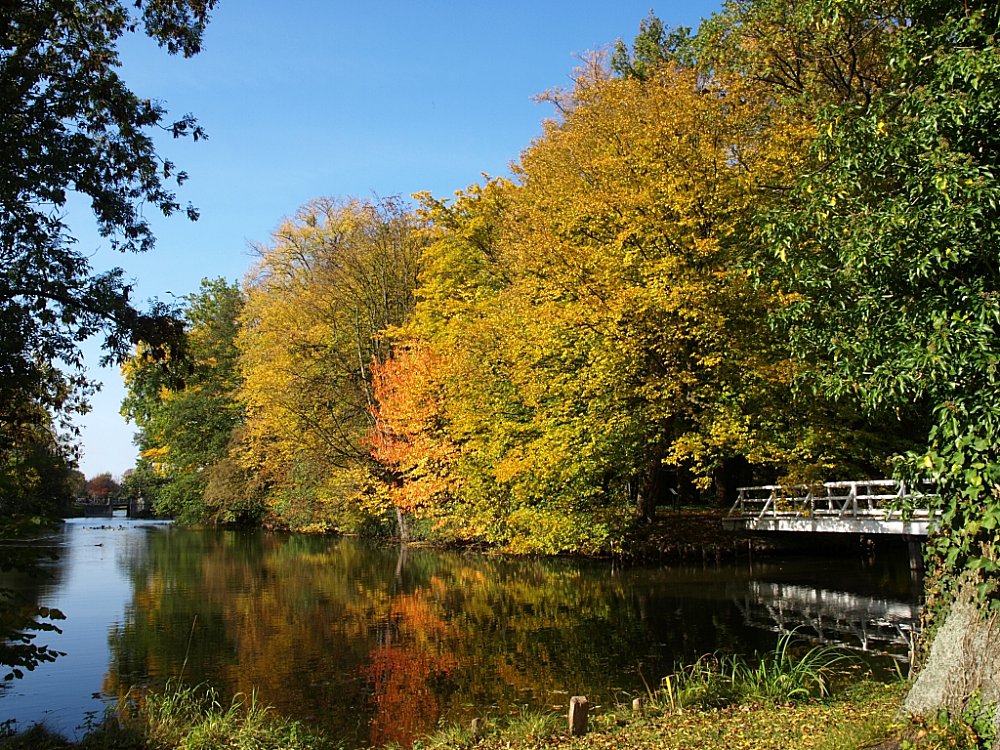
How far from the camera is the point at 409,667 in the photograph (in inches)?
465

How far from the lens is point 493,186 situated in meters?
31.4

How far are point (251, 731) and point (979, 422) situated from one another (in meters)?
6.69

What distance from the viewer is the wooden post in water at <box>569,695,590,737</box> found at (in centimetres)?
723

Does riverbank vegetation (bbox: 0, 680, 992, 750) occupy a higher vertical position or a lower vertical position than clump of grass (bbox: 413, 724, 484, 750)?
higher

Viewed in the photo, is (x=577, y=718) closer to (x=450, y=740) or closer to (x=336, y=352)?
(x=450, y=740)

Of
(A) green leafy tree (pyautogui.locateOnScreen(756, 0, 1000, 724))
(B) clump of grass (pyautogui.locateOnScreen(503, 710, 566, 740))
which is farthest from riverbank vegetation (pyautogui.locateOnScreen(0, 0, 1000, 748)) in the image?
(B) clump of grass (pyautogui.locateOnScreen(503, 710, 566, 740))

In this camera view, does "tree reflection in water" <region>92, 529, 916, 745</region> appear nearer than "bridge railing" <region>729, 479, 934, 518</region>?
Yes

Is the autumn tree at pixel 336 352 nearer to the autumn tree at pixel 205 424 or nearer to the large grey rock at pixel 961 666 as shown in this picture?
the autumn tree at pixel 205 424

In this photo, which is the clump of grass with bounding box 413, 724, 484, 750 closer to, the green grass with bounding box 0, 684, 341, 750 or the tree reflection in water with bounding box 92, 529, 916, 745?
the tree reflection in water with bounding box 92, 529, 916, 745

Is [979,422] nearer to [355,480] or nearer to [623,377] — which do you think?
[623,377]

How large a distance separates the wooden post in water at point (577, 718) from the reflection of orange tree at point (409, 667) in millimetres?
2010

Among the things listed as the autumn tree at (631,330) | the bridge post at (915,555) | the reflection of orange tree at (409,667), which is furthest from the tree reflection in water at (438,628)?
the autumn tree at (631,330)

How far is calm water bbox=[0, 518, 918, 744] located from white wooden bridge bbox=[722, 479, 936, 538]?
4.34 ft

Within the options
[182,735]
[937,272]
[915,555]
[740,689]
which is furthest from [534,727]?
[915,555]
